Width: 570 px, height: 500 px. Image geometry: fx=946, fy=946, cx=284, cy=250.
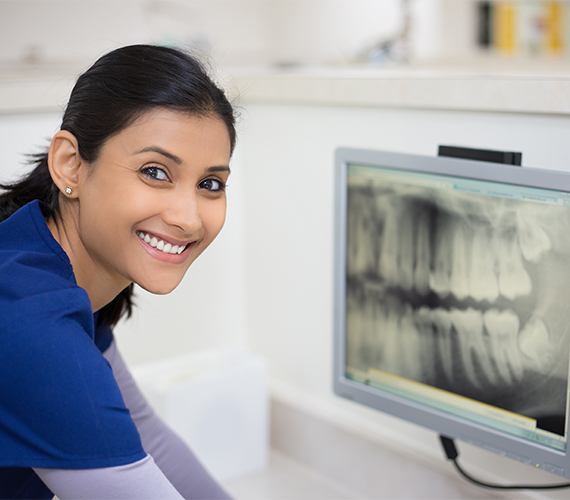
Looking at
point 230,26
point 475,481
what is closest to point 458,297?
point 475,481

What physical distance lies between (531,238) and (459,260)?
10 centimetres

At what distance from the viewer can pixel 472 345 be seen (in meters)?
1.11

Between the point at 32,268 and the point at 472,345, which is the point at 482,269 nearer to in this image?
the point at 472,345

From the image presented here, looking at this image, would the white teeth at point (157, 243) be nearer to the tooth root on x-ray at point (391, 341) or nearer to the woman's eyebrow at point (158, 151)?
the woman's eyebrow at point (158, 151)

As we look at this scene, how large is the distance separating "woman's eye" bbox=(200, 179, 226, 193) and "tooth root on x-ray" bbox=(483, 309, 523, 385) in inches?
13.6

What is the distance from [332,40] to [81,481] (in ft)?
10.8

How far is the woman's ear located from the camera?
97 centimetres

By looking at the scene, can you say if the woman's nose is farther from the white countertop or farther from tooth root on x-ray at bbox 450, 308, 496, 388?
tooth root on x-ray at bbox 450, 308, 496, 388

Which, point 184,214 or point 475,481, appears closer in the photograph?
point 184,214

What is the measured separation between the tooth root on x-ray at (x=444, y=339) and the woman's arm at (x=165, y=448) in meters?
0.34

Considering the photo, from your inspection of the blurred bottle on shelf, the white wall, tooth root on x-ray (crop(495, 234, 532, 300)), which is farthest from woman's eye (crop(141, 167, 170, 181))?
the blurred bottle on shelf

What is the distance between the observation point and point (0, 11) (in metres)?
3.01

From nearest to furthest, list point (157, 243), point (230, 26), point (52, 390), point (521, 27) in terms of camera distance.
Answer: point (52, 390) < point (157, 243) < point (230, 26) < point (521, 27)

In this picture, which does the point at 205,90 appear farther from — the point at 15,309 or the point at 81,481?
the point at 81,481
